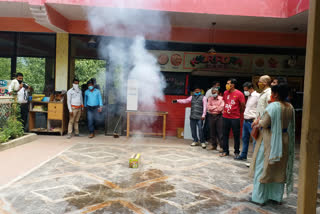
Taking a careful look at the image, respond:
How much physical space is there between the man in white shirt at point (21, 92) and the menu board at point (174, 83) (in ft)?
15.7

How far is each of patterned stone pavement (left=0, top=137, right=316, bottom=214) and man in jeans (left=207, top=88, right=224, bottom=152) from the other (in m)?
0.92

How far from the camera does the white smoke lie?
335 inches

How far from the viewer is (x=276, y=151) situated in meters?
3.29

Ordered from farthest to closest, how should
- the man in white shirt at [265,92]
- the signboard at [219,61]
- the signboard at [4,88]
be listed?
the signboard at [219,61] → the signboard at [4,88] → the man in white shirt at [265,92]

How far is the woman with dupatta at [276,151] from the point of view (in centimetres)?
331

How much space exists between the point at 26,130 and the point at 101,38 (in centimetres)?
418

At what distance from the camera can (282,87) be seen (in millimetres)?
3396

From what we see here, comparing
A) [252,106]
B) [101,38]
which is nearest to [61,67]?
[101,38]

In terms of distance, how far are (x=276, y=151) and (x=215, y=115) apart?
3606 millimetres

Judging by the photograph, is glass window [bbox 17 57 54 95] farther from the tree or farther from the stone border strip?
the stone border strip

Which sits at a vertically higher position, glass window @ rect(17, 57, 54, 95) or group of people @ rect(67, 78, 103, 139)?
glass window @ rect(17, 57, 54, 95)

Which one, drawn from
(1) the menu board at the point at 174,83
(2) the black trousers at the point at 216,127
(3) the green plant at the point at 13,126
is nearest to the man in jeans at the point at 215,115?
(2) the black trousers at the point at 216,127

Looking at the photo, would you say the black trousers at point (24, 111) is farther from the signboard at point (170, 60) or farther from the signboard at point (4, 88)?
the signboard at point (170, 60)

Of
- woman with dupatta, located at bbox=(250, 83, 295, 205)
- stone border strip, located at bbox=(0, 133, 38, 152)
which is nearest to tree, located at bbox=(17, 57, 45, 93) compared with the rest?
stone border strip, located at bbox=(0, 133, 38, 152)
